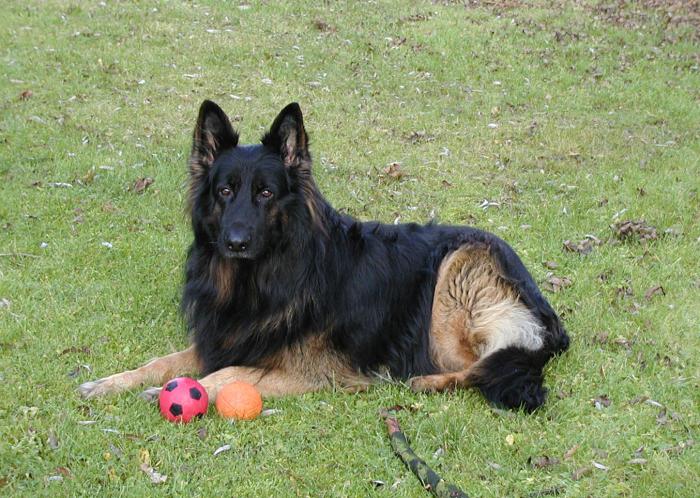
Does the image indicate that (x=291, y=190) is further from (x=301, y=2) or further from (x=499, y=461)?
(x=301, y=2)

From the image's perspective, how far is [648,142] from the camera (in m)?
11.3

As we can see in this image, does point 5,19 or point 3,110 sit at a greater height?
point 5,19

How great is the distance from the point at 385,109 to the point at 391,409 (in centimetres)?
824

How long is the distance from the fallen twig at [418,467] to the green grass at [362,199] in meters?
0.08

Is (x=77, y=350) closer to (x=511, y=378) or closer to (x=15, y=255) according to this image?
(x=15, y=255)

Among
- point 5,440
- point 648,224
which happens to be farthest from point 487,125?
point 5,440

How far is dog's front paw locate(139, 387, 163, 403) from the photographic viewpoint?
4867 mm

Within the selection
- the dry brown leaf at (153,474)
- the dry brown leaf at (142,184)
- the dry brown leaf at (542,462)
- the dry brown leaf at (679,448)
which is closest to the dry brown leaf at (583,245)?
the dry brown leaf at (679,448)

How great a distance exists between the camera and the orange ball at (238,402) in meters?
4.74

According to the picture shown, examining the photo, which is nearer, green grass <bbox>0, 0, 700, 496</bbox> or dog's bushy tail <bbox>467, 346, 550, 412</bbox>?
green grass <bbox>0, 0, 700, 496</bbox>

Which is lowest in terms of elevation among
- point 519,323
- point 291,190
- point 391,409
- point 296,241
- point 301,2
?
point 391,409

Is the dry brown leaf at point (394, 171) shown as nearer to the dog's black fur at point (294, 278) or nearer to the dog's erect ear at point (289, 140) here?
the dog's black fur at point (294, 278)

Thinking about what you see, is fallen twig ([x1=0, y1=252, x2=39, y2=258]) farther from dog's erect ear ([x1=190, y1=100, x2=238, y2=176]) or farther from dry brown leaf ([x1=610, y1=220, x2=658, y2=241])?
dry brown leaf ([x1=610, y1=220, x2=658, y2=241])

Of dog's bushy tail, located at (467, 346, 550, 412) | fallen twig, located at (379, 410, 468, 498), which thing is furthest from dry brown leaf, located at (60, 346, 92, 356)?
dog's bushy tail, located at (467, 346, 550, 412)
